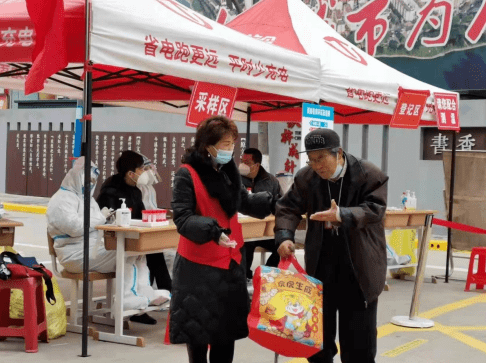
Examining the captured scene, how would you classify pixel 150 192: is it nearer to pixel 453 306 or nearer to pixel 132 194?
pixel 132 194

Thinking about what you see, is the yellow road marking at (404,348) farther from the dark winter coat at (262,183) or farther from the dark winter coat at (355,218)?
the dark winter coat at (262,183)

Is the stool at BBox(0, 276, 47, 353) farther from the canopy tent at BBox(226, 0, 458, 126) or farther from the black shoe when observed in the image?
the canopy tent at BBox(226, 0, 458, 126)

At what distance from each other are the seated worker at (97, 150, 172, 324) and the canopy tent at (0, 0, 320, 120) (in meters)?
0.84

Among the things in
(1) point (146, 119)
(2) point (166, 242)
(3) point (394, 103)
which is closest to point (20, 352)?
(2) point (166, 242)

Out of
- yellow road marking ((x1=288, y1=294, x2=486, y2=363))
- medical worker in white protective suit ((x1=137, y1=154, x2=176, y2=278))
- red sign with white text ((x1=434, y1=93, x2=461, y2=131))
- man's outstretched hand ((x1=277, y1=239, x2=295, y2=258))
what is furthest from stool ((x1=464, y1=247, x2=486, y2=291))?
man's outstretched hand ((x1=277, y1=239, x2=295, y2=258))

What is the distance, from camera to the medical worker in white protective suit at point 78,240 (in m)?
6.43

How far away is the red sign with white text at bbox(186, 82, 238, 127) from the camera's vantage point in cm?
Result: 631

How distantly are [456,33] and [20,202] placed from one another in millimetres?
12815

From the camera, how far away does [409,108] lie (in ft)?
28.8

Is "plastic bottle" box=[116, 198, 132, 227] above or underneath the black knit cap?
underneath

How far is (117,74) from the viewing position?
7238mm

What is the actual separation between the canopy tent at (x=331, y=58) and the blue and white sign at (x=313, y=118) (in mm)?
140

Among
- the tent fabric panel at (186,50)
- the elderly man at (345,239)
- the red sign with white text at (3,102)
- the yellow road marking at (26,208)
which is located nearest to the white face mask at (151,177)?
the tent fabric panel at (186,50)

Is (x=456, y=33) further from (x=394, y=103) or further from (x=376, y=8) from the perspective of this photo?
(x=394, y=103)
